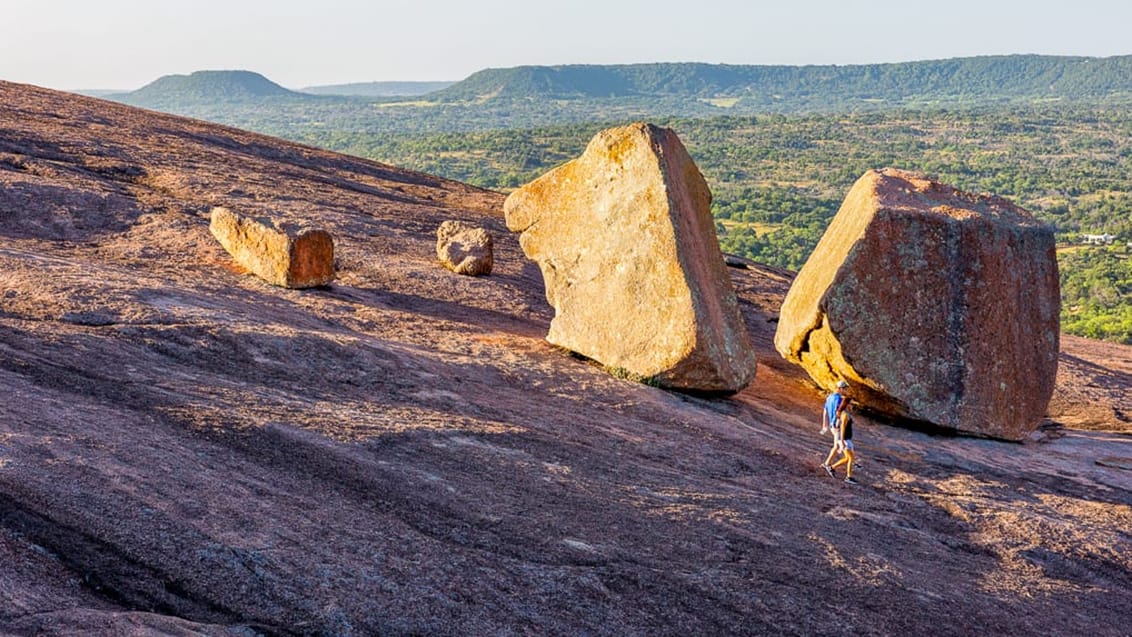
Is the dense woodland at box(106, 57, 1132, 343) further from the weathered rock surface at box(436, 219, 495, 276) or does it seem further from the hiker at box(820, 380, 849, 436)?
the hiker at box(820, 380, 849, 436)

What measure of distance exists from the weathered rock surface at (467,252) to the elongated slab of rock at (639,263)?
13.1ft

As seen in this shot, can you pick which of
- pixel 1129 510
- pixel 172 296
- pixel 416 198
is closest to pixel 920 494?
pixel 1129 510

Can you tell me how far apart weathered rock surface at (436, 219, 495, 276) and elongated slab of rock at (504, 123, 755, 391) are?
4.01 meters

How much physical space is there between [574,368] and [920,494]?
19.7ft

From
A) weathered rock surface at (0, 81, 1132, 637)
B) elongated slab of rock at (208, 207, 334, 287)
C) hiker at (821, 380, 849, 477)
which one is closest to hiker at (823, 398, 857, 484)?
hiker at (821, 380, 849, 477)

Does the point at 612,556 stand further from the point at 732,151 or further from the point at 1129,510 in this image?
the point at 732,151

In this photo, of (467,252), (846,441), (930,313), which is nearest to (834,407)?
(846,441)

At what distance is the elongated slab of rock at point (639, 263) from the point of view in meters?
19.0

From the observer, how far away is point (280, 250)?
69.2ft

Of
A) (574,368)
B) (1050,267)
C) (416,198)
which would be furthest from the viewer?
(416,198)

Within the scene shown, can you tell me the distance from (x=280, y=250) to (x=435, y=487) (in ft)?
32.8

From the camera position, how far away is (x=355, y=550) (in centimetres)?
1044

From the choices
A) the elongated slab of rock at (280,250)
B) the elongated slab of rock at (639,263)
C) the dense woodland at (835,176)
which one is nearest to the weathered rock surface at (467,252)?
the elongated slab of rock at (639,263)

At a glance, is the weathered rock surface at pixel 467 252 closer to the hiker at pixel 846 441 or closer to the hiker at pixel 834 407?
the hiker at pixel 834 407
